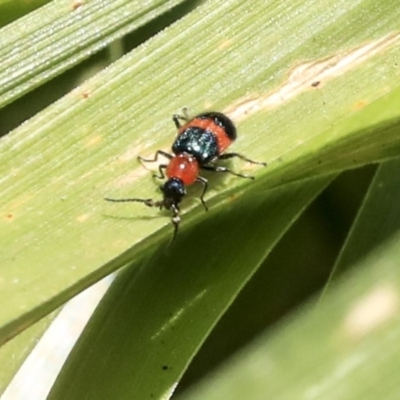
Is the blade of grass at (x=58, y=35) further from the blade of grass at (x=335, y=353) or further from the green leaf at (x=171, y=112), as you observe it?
the blade of grass at (x=335, y=353)

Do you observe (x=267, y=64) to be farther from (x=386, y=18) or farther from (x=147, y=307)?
(x=147, y=307)

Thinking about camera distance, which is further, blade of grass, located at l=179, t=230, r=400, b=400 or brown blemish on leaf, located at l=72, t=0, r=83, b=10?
brown blemish on leaf, located at l=72, t=0, r=83, b=10

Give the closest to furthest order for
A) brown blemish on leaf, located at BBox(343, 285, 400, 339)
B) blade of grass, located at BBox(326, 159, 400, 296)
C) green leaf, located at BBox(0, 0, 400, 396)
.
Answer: brown blemish on leaf, located at BBox(343, 285, 400, 339) → green leaf, located at BBox(0, 0, 400, 396) → blade of grass, located at BBox(326, 159, 400, 296)

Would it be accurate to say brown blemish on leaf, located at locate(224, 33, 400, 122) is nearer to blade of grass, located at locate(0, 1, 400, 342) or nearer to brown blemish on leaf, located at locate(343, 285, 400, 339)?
blade of grass, located at locate(0, 1, 400, 342)

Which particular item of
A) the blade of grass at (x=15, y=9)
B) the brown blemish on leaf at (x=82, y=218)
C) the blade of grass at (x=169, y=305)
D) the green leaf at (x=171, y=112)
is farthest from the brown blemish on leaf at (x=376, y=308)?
the blade of grass at (x=15, y=9)

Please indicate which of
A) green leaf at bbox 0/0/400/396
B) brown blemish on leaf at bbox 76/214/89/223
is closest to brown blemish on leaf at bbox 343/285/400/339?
green leaf at bbox 0/0/400/396

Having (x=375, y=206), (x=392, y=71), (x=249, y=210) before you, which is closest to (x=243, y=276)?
(x=249, y=210)

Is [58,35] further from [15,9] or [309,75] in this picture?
[309,75]

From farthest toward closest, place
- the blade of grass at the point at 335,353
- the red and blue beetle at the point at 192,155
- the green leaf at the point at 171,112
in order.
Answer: the red and blue beetle at the point at 192,155 < the green leaf at the point at 171,112 < the blade of grass at the point at 335,353
